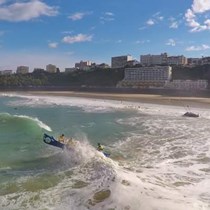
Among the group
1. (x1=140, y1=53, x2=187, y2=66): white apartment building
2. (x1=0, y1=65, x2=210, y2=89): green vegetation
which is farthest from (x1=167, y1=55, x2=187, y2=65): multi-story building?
(x1=0, y1=65, x2=210, y2=89): green vegetation

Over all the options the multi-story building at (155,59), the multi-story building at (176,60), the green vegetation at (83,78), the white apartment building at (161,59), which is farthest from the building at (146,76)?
the multi-story building at (155,59)

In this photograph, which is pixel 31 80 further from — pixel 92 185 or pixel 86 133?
pixel 92 185

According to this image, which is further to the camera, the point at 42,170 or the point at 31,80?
the point at 31,80

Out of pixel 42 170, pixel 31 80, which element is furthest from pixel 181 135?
pixel 31 80

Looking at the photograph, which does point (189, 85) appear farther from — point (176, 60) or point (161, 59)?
point (161, 59)

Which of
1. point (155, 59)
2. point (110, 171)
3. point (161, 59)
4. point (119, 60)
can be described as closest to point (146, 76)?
point (161, 59)

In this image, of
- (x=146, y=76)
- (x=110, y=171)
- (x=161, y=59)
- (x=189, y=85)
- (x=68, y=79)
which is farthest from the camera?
(x=161, y=59)

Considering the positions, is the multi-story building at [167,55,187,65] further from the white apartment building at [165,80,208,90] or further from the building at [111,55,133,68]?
the white apartment building at [165,80,208,90]

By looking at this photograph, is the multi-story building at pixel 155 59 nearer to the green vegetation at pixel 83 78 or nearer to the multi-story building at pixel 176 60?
the multi-story building at pixel 176 60
